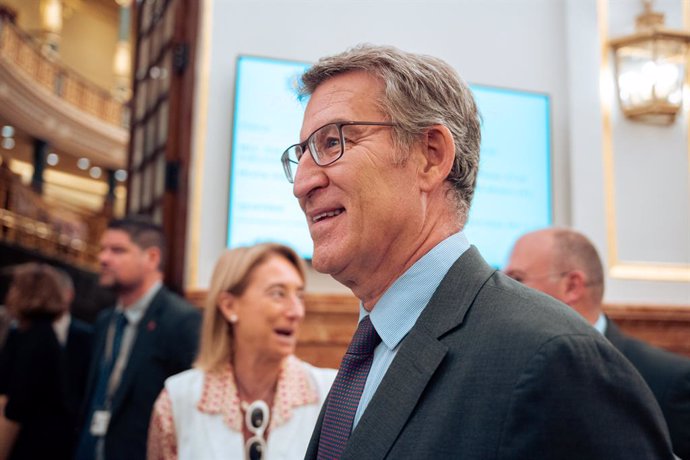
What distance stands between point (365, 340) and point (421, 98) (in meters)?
0.43

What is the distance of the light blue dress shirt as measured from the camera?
3.89 ft

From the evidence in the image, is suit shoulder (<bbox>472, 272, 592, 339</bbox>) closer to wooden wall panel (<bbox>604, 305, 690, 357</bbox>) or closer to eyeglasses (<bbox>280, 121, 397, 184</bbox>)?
eyeglasses (<bbox>280, 121, 397, 184</bbox>)

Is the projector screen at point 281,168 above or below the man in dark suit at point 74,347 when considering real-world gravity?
above

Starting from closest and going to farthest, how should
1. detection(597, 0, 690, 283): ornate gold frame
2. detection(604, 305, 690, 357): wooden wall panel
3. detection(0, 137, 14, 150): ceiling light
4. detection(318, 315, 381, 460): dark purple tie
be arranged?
detection(318, 315, 381, 460): dark purple tie
detection(604, 305, 690, 357): wooden wall panel
detection(597, 0, 690, 283): ornate gold frame
detection(0, 137, 14, 150): ceiling light

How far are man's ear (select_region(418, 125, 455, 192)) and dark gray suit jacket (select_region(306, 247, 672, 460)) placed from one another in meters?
0.24

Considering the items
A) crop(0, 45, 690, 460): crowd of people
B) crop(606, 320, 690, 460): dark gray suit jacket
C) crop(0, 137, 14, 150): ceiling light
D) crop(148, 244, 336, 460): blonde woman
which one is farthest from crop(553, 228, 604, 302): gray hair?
crop(0, 137, 14, 150): ceiling light

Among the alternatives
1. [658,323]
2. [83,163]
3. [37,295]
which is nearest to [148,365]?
[37,295]

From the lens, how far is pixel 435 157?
1.28m

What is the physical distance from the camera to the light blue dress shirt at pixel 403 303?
46.7 inches

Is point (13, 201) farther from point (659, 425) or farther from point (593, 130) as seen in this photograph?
point (659, 425)

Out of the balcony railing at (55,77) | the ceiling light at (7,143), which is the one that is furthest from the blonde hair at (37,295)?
the ceiling light at (7,143)

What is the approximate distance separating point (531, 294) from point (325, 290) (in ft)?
8.90

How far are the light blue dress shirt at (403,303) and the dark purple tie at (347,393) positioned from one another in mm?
14

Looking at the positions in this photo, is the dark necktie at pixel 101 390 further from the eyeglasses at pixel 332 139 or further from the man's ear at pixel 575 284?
the eyeglasses at pixel 332 139
